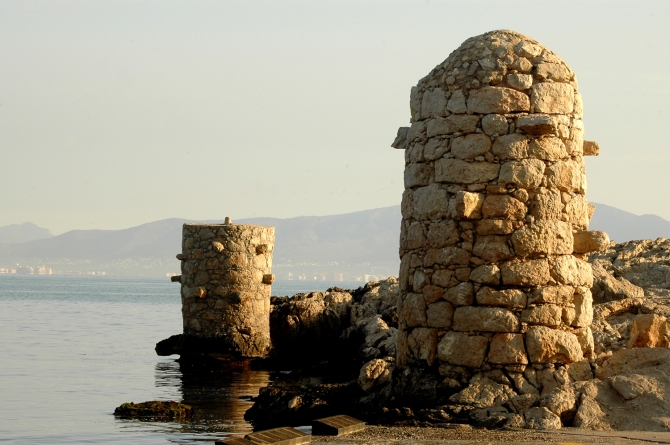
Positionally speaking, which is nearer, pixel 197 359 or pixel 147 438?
pixel 147 438

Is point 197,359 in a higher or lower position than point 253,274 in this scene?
lower

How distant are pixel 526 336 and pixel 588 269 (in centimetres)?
115

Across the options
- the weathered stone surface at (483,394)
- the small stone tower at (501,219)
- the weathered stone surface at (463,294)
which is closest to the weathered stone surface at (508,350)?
the small stone tower at (501,219)

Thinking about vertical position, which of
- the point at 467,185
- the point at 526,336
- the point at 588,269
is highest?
the point at 467,185

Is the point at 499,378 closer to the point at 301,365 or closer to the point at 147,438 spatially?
the point at 147,438

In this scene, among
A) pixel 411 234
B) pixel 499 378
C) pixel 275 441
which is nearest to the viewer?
pixel 275 441

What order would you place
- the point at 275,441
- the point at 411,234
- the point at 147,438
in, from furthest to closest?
the point at 147,438 < the point at 411,234 < the point at 275,441

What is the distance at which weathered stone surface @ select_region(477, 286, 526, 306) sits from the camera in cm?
1047

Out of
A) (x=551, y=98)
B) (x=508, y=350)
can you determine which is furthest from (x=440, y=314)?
(x=551, y=98)

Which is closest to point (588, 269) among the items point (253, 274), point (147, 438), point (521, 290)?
point (521, 290)

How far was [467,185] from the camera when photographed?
10703mm

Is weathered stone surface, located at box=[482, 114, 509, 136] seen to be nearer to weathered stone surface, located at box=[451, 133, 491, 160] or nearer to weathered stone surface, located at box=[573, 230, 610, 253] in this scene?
weathered stone surface, located at box=[451, 133, 491, 160]

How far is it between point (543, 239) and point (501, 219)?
1.52 feet

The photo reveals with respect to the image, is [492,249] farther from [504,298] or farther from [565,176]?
[565,176]
